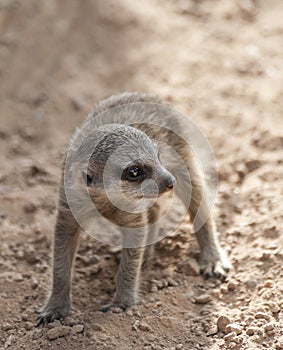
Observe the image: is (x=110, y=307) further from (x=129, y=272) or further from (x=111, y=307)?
(x=129, y=272)

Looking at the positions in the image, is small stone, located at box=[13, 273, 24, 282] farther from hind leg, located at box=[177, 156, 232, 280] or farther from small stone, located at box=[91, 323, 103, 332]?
hind leg, located at box=[177, 156, 232, 280]

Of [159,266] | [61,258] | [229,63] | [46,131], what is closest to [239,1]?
[229,63]

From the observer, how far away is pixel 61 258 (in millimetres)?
3920

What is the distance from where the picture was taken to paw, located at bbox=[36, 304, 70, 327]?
12.7 ft

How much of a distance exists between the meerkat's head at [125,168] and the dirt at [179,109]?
0.73 metres

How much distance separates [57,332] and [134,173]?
0.95 metres

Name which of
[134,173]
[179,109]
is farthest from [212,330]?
[179,109]

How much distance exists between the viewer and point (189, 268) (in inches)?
170

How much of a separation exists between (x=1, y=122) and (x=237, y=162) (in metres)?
2.23

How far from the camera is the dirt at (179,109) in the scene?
3.74 metres

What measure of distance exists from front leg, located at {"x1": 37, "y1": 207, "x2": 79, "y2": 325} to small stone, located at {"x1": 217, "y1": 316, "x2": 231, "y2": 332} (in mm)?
884

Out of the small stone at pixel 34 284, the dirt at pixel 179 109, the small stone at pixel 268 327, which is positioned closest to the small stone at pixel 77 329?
the dirt at pixel 179 109

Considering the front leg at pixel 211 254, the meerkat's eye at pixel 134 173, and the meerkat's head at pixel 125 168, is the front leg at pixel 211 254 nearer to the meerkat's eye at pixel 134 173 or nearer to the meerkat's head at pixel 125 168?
the meerkat's head at pixel 125 168

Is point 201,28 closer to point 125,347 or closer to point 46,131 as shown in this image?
point 46,131
